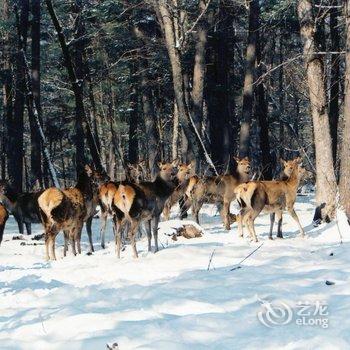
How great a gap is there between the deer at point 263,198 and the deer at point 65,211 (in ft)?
12.7

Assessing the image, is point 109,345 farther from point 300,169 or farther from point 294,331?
point 300,169

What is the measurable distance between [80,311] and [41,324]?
0.66 meters

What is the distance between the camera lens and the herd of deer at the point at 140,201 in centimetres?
1315

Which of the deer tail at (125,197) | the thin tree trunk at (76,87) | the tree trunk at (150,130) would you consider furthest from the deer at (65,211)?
the thin tree trunk at (76,87)

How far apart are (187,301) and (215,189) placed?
12.5 metres

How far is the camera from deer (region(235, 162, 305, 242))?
14789mm

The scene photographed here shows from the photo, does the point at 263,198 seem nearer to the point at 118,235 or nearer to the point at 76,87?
the point at 118,235

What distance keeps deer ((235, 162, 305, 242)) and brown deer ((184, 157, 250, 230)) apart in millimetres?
3462

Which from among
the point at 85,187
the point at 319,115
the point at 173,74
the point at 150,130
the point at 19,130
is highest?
the point at 173,74

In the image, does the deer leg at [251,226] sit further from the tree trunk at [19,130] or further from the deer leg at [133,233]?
the tree trunk at [19,130]

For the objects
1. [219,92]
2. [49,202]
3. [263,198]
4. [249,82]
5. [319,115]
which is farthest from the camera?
[219,92]

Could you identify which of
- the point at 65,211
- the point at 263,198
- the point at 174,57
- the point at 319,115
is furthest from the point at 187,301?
the point at 174,57

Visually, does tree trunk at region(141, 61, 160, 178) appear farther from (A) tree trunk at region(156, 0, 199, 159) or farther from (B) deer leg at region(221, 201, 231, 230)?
(A) tree trunk at region(156, 0, 199, 159)

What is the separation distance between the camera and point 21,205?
745 inches
